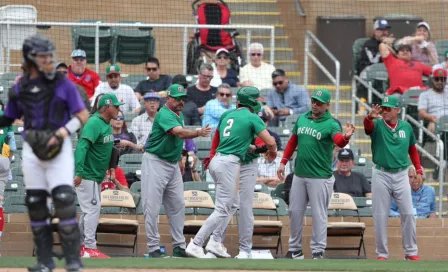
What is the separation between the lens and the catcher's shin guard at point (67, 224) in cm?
770

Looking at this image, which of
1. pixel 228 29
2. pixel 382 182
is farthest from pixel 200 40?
pixel 382 182

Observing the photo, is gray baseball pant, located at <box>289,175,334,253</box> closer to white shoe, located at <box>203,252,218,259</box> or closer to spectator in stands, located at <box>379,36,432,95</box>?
white shoe, located at <box>203,252,218,259</box>

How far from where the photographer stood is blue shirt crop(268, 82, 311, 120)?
48.2 ft

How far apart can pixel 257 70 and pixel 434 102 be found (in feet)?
8.49

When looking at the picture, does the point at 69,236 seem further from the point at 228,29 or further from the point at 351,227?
the point at 228,29

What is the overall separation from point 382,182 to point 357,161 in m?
2.33

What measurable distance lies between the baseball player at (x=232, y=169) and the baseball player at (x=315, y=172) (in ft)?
1.70


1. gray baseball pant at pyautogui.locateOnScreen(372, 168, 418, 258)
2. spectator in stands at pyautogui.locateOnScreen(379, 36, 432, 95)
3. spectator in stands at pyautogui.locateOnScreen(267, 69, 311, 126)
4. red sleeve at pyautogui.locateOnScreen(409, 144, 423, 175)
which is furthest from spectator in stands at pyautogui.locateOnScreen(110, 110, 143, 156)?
spectator in stands at pyautogui.locateOnScreen(379, 36, 432, 95)

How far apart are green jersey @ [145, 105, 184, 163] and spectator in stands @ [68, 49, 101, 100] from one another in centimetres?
356

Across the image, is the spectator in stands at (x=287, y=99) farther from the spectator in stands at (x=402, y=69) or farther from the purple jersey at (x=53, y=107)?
the purple jersey at (x=53, y=107)

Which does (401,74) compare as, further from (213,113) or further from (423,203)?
(213,113)

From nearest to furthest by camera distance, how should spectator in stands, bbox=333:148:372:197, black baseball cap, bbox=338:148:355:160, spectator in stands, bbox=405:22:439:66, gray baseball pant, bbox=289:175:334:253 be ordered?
gray baseball pant, bbox=289:175:334:253, black baseball cap, bbox=338:148:355:160, spectator in stands, bbox=333:148:372:197, spectator in stands, bbox=405:22:439:66

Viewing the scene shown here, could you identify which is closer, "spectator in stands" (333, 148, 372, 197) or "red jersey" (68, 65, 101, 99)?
"spectator in stands" (333, 148, 372, 197)

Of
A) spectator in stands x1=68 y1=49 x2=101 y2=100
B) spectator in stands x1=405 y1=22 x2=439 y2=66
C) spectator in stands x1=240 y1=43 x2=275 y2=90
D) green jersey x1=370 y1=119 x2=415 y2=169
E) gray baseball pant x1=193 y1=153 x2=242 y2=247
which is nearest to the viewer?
gray baseball pant x1=193 y1=153 x2=242 y2=247
